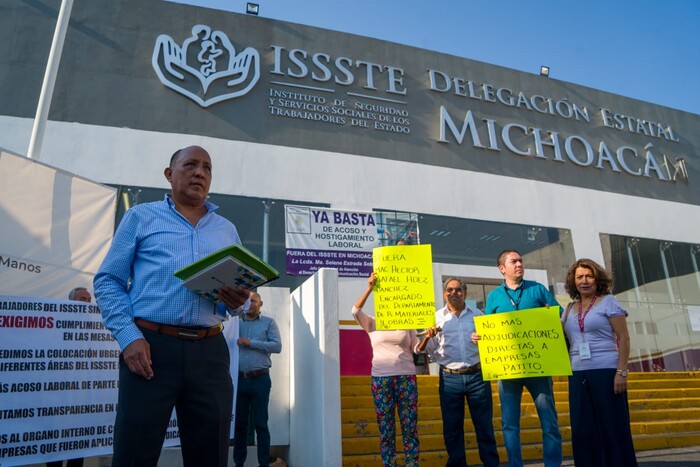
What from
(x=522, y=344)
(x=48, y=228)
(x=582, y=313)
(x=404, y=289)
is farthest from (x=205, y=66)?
(x=582, y=313)

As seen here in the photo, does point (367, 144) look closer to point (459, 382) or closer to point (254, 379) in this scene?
point (254, 379)

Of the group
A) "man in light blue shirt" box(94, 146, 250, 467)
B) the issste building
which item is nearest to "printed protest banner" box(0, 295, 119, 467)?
"man in light blue shirt" box(94, 146, 250, 467)

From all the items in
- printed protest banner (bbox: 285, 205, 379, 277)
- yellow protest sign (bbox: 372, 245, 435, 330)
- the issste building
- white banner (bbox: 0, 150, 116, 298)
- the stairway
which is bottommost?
the stairway

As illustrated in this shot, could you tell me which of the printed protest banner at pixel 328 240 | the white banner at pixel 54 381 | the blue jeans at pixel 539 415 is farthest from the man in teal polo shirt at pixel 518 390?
the printed protest banner at pixel 328 240

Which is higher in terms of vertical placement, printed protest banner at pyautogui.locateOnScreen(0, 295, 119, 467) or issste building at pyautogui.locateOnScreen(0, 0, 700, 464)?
issste building at pyautogui.locateOnScreen(0, 0, 700, 464)

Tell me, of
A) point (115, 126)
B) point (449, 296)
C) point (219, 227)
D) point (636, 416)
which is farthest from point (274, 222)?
point (219, 227)

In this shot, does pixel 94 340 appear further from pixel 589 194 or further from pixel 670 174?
pixel 670 174

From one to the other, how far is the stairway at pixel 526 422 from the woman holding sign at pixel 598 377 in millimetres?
2296

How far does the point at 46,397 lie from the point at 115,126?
314 inches

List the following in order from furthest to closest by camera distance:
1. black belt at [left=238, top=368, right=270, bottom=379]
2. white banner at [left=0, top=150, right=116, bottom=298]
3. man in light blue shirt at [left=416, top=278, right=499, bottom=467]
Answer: black belt at [left=238, top=368, right=270, bottom=379] < man in light blue shirt at [left=416, top=278, right=499, bottom=467] < white banner at [left=0, top=150, right=116, bottom=298]

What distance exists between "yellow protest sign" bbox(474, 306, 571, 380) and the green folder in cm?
250

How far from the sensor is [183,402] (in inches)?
78.3

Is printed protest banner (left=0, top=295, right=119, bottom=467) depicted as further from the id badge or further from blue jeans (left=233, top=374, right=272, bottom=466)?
the id badge

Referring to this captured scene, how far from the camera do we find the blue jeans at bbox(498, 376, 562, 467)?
3885 millimetres
